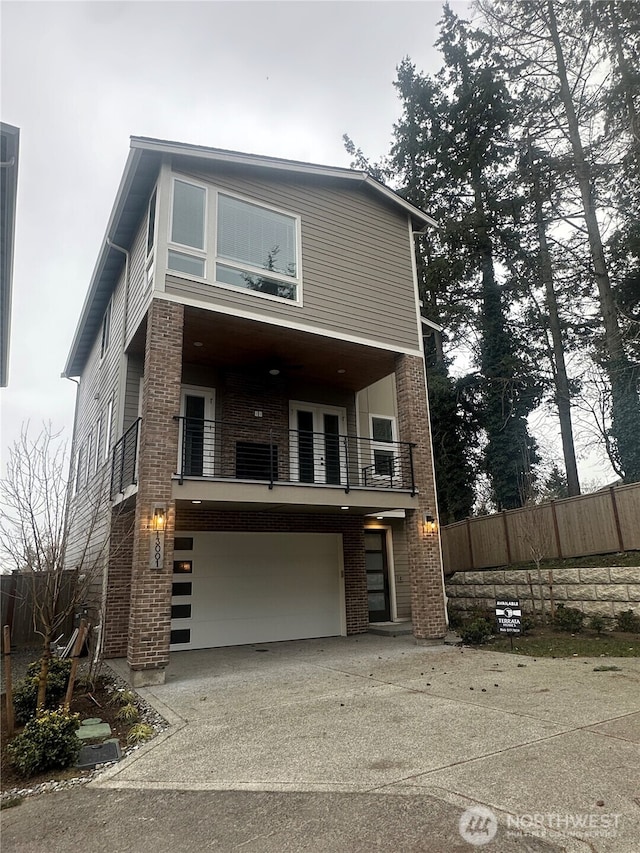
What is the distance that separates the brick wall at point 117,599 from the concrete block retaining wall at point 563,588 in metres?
8.38

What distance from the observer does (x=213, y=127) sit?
17719 mm

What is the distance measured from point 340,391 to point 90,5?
8536mm

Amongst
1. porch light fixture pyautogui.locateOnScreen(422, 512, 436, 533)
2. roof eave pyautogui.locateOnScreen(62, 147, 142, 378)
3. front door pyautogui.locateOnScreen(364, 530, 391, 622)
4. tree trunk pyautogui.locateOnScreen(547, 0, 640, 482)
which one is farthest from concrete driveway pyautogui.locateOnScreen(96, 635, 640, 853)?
roof eave pyautogui.locateOnScreen(62, 147, 142, 378)

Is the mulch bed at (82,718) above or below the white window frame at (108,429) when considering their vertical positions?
below

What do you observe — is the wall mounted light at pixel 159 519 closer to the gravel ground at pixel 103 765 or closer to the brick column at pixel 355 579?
the gravel ground at pixel 103 765

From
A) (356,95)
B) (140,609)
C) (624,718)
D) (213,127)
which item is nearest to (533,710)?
(624,718)

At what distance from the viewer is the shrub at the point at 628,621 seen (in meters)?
9.39

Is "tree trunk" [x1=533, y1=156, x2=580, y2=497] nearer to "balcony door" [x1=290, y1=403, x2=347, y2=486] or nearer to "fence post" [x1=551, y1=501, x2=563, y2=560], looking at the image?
"fence post" [x1=551, y1=501, x2=563, y2=560]

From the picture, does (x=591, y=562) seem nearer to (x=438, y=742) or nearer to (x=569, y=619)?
(x=569, y=619)

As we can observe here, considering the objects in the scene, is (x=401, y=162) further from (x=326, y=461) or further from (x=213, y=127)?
(x=326, y=461)

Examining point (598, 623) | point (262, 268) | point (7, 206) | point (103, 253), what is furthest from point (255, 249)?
point (598, 623)

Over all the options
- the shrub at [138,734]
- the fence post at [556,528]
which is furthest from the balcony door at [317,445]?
the shrub at [138,734]
